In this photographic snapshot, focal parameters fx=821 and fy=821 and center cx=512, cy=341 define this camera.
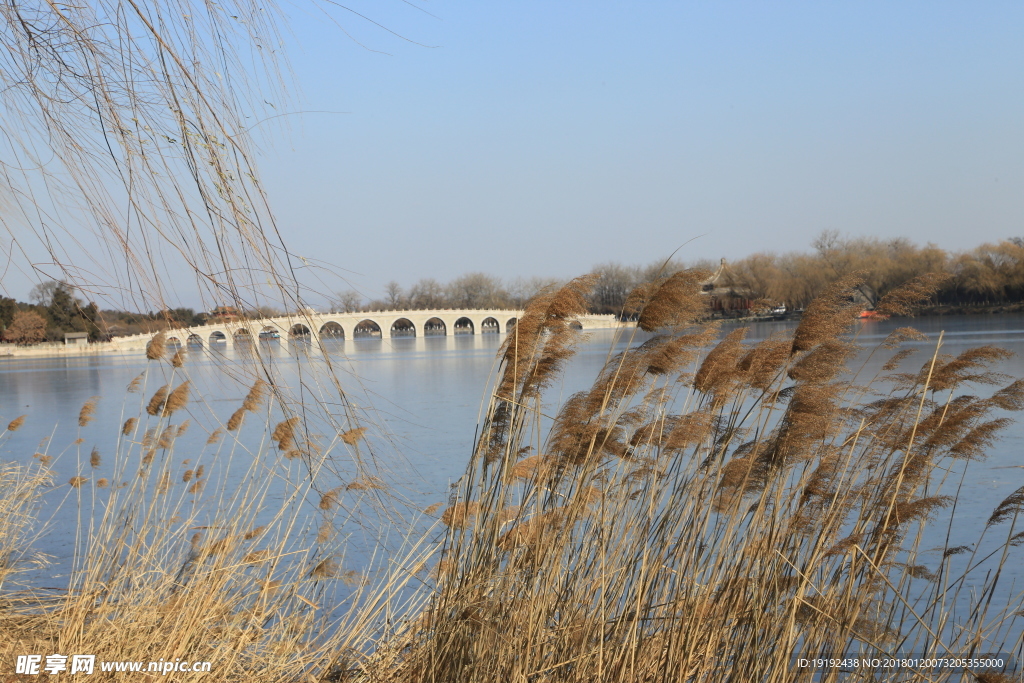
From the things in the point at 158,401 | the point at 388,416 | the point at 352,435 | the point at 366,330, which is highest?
the point at 352,435

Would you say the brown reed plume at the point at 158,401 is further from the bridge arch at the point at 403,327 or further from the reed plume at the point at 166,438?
the bridge arch at the point at 403,327

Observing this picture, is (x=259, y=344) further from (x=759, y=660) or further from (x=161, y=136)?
(x=759, y=660)

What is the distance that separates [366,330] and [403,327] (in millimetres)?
8609

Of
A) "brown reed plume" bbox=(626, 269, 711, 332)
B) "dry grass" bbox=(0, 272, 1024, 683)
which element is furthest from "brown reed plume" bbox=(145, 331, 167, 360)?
"brown reed plume" bbox=(626, 269, 711, 332)

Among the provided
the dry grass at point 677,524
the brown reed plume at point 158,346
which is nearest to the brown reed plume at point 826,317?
the dry grass at point 677,524

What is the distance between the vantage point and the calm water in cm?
511

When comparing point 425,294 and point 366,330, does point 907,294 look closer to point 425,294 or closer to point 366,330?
point 425,294

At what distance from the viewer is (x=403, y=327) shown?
3376 inches

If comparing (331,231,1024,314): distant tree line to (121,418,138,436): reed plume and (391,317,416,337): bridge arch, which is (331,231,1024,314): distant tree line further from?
(391,317,416,337): bridge arch

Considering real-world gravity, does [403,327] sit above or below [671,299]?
below

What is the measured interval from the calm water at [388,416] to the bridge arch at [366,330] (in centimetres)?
4440

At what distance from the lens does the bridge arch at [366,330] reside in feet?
274

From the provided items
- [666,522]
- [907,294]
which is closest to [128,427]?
[666,522]

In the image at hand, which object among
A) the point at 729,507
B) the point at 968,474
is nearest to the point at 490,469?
the point at 729,507
